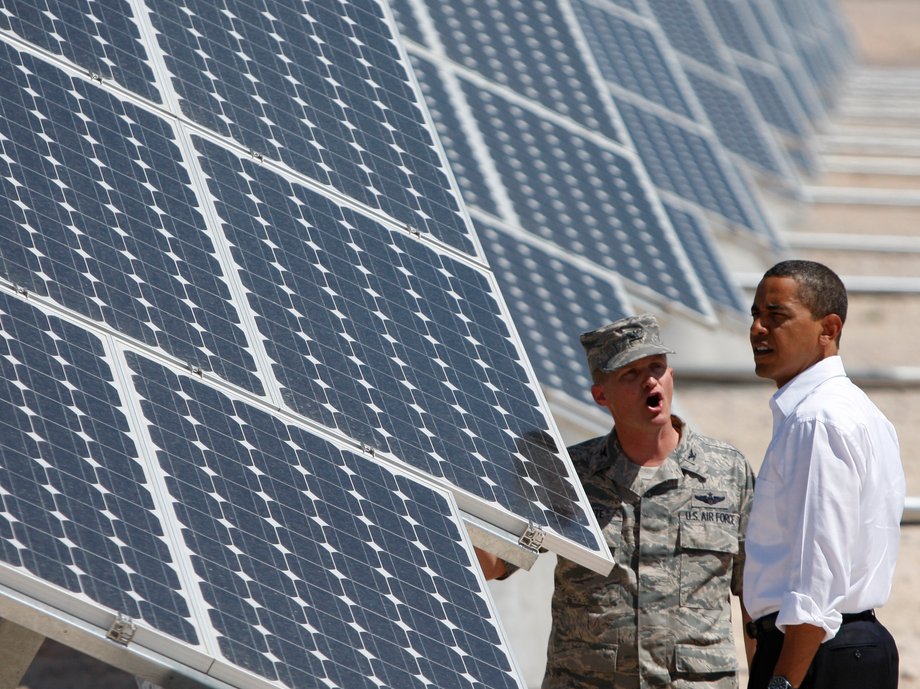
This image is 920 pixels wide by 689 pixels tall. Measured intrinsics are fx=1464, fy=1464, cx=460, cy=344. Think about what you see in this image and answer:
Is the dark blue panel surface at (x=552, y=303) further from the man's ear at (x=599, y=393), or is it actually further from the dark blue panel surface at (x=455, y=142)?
the man's ear at (x=599, y=393)

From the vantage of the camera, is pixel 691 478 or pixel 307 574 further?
pixel 691 478

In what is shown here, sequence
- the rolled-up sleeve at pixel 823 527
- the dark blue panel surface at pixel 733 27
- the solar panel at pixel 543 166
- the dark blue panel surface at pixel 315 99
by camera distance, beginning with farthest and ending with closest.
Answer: the dark blue panel surface at pixel 733 27, the solar panel at pixel 543 166, the dark blue panel surface at pixel 315 99, the rolled-up sleeve at pixel 823 527

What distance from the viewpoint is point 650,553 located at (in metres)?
5.02

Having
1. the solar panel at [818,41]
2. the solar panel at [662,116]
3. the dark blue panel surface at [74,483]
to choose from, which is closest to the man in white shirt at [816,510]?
the dark blue panel surface at [74,483]

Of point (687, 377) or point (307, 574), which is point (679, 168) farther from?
point (307, 574)

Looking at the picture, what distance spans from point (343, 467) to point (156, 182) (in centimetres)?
123

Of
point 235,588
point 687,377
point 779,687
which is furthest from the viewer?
point 687,377

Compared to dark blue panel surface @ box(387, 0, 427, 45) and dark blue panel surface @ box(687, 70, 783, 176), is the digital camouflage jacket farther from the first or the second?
dark blue panel surface @ box(687, 70, 783, 176)

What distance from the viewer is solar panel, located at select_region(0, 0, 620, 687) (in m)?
3.96

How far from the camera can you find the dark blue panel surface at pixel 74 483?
12.4 ft

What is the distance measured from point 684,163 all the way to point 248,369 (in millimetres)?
9975

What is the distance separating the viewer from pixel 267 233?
510cm

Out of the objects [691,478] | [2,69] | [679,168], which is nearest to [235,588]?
[691,478]

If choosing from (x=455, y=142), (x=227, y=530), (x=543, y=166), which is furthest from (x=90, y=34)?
(x=543, y=166)
